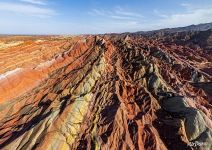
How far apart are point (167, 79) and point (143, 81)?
19.3 feet

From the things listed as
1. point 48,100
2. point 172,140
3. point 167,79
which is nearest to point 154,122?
point 172,140

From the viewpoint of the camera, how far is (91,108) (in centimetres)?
2270

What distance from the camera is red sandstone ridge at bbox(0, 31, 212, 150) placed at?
18438 mm

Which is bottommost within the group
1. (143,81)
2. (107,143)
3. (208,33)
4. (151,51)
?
(208,33)

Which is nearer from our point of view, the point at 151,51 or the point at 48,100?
the point at 48,100

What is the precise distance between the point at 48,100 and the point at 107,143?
8299 millimetres

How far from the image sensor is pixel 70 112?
2086cm

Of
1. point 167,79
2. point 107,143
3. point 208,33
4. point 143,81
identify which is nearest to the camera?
point 107,143

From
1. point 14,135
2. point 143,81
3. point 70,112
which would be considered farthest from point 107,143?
point 143,81

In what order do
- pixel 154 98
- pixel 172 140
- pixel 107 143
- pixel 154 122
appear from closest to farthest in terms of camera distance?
1. pixel 107 143
2. pixel 172 140
3. pixel 154 122
4. pixel 154 98

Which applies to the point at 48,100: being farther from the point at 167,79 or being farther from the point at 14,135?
the point at 167,79

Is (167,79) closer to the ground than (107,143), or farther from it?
closer to the ground

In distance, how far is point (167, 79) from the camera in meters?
36.9

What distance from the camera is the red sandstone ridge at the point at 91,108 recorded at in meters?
18.4
